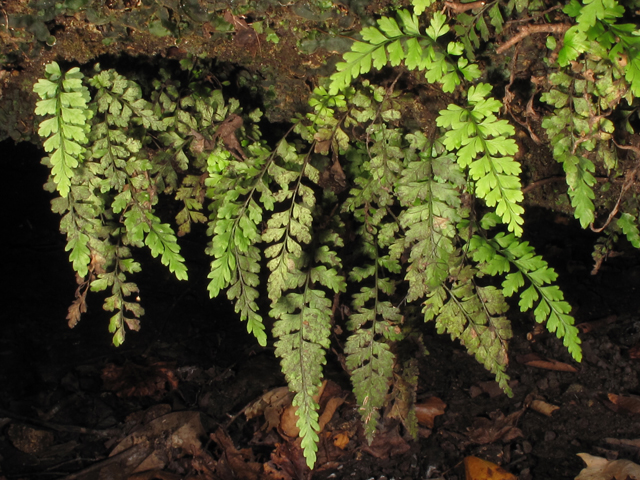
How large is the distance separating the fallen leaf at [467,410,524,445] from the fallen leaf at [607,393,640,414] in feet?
1.66

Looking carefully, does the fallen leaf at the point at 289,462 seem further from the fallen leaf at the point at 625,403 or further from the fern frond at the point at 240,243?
the fallen leaf at the point at 625,403

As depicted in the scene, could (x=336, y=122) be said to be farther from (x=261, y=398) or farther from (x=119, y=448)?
(x=119, y=448)

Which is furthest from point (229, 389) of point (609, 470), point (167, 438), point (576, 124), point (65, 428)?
point (576, 124)

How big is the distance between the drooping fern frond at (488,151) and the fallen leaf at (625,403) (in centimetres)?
151

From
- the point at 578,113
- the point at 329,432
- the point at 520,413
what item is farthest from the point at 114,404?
the point at 578,113

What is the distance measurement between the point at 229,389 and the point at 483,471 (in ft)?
5.06

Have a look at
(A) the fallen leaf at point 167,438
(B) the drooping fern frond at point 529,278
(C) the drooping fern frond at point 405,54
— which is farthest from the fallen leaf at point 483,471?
(C) the drooping fern frond at point 405,54

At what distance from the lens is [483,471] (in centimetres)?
241

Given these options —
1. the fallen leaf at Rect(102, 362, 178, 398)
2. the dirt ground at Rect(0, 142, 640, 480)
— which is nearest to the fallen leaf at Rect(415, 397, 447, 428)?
the dirt ground at Rect(0, 142, 640, 480)

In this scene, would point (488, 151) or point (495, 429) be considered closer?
point (488, 151)

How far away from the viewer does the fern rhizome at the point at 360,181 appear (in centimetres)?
188

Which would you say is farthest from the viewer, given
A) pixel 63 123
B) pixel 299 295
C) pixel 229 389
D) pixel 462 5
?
pixel 229 389

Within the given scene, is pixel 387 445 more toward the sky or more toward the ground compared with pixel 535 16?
more toward the ground

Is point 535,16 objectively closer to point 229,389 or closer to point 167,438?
point 229,389
